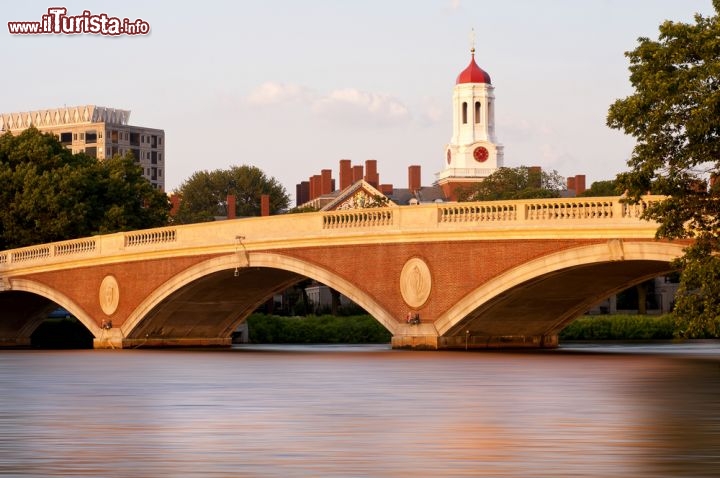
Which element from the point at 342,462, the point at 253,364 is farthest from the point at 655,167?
the point at 342,462

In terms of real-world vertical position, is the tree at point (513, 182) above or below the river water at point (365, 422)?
above

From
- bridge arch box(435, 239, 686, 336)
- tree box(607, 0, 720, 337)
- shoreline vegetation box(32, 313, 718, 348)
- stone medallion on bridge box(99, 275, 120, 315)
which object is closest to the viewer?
tree box(607, 0, 720, 337)

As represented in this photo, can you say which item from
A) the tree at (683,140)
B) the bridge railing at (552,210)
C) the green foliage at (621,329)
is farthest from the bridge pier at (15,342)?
the tree at (683,140)

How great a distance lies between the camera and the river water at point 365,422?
16.6m

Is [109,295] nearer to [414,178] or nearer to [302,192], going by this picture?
[414,178]

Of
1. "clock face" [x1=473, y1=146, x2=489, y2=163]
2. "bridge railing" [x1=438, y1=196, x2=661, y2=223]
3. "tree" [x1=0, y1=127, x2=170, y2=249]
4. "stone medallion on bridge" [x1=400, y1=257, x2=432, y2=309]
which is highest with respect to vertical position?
"clock face" [x1=473, y1=146, x2=489, y2=163]

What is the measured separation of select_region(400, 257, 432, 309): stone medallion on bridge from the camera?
50750 mm

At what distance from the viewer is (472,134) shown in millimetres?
152875

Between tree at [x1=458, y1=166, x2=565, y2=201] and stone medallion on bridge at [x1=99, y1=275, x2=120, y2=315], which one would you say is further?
tree at [x1=458, y1=166, x2=565, y2=201]

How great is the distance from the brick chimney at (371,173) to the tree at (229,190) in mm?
16668

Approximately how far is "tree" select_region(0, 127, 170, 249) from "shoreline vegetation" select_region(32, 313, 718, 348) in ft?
19.7

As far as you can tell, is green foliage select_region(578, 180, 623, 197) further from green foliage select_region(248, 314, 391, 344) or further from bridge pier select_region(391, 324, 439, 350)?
bridge pier select_region(391, 324, 439, 350)

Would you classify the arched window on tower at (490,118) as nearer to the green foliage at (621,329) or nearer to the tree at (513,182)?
the tree at (513,182)

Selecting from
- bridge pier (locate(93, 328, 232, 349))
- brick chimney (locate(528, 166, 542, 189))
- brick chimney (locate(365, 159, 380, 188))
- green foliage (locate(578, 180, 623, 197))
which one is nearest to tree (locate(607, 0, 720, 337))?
bridge pier (locate(93, 328, 232, 349))
